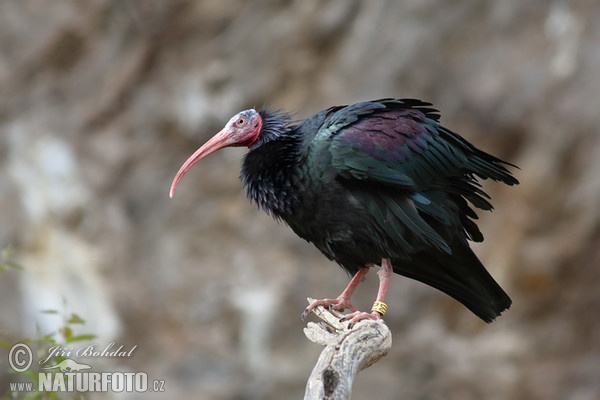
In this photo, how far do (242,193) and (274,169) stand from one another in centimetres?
606

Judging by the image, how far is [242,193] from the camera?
1273 cm

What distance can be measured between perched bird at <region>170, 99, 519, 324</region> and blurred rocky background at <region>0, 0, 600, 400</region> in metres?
5.06

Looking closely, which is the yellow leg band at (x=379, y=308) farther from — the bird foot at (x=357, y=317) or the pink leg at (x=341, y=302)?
the pink leg at (x=341, y=302)

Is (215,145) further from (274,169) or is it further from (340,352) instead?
(340,352)

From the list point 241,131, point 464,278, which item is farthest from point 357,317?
point 241,131

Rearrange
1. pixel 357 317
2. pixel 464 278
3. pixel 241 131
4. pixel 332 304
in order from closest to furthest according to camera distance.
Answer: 1. pixel 357 317
2. pixel 332 304
3. pixel 464 278
4. pixel 241 131

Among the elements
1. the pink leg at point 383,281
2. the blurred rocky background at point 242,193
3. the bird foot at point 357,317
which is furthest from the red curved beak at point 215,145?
the blurred rocky background at point 242,193

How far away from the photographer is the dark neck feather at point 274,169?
21.6 ft

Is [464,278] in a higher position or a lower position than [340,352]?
higher

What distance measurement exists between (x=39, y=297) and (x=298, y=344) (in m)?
3.16

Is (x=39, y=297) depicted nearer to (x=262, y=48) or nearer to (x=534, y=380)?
(x=262, y=48)

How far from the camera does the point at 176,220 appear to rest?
41.7 ft

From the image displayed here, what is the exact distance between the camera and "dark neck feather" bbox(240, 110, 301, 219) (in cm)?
657

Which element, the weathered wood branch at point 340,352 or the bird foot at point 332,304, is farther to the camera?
the bird foot at point 332,304
